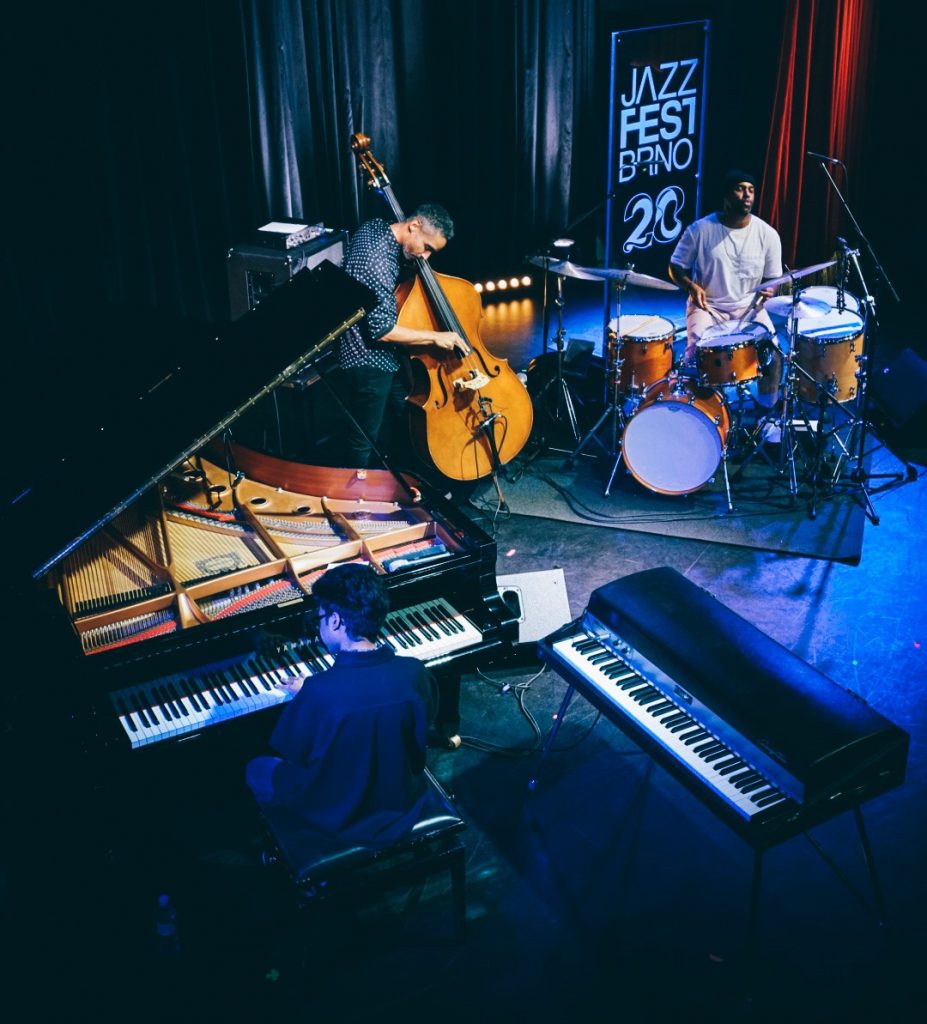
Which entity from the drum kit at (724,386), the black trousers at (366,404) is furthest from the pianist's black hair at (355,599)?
the drum kit at (724,386)

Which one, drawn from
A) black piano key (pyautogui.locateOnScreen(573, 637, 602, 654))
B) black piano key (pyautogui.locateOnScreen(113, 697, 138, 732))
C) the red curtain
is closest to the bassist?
black piano key (pyautogui.locateOnScreen(573, 637, 602, 654))

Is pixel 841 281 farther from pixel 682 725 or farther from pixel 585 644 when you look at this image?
pixel 682 725

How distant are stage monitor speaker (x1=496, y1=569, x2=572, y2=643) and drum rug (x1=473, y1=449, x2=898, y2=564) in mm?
1265

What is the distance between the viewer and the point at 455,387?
231 inches

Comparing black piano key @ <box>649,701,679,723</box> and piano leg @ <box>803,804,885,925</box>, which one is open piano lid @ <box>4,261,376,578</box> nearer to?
black piano key @ <box>649,701,679,723</box>

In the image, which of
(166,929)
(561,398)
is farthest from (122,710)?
(561,398)

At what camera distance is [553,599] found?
516 centimetres

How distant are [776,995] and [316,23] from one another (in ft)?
24.1

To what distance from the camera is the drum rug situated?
20.4 ft

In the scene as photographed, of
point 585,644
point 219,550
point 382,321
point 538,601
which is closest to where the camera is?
point 585,644

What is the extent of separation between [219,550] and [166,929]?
4.59 ft

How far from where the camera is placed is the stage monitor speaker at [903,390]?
629cm

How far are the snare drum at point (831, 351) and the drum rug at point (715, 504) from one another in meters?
0.57

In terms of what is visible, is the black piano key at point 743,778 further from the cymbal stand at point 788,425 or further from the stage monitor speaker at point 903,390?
the stage monitor speaker at point 903,390
